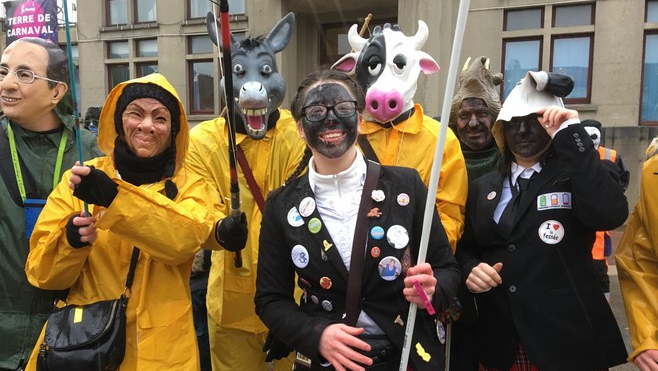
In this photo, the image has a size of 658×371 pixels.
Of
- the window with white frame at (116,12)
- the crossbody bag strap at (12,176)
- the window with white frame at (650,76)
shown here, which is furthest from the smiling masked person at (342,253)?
the window with white frame at (116,12)

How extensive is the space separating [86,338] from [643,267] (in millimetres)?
2331

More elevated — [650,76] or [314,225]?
[650,76]

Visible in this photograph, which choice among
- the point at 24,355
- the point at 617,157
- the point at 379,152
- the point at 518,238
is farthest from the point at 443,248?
the point at 617,157

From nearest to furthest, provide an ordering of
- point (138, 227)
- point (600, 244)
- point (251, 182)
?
1. point (138, 227)
2. point (251, 182)
3. point (600, 244)

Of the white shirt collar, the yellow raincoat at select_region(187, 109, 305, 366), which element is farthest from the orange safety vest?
the yellow raincoat at select_region(187, 109, 305, 366)

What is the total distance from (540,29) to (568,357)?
958 centimetres

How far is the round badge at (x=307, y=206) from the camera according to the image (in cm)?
188

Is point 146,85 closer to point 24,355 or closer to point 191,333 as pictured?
point 191,333

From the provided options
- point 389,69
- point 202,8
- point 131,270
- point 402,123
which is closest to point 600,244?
point 402,123

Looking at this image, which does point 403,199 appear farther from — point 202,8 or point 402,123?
point 202,8

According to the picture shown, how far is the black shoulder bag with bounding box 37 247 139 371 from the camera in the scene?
1962 mm

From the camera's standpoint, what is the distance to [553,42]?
10.4 metres

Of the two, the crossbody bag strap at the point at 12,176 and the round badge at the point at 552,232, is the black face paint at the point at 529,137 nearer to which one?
the round badge at the point at 552,232

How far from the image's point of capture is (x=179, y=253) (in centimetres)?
207
